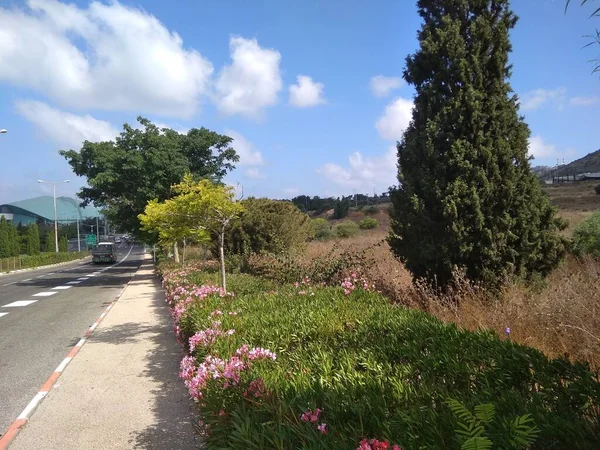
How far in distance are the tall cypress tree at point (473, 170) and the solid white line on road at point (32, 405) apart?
17.9 ft

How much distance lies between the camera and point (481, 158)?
21.9ft

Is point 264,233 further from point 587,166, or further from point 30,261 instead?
point 587,166

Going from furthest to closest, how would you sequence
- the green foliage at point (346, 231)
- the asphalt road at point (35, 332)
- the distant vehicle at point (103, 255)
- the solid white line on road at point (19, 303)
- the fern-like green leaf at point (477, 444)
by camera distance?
the distant vehicle at point (103, 255)
the green foliage at point (346, 231)
the solid white line on road at point (19, 303)
the asphalt road at point (35, 332)
the fern-like green leaf at point (477, 444)

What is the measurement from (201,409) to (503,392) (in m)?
2.03

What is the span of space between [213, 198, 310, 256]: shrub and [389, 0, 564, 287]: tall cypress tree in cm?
1015

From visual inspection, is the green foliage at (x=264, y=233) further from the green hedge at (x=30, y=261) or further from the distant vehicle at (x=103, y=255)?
the distant vehicle at (x=103, y=255)

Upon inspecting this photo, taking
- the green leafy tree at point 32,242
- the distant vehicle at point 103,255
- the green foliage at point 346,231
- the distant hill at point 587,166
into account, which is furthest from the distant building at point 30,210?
the distant hill at point 587,166

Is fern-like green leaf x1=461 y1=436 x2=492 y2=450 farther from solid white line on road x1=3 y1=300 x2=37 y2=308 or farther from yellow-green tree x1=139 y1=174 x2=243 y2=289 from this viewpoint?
solid white line on road x1=3 y1=300 x2=37 y2=308

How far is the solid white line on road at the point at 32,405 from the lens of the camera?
4.59m

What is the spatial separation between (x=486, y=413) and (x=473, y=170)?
17.2ft

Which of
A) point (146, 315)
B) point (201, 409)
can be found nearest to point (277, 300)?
point (201, 409)

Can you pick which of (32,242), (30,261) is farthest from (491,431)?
(32,242)

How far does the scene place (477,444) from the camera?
1.59 metres

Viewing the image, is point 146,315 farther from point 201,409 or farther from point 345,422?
point 345,422
